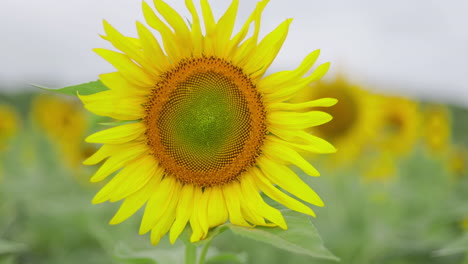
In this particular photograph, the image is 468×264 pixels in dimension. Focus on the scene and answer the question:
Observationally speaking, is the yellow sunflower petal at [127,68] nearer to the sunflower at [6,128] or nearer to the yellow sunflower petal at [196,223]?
the yellow sunflower petal at [196,223]

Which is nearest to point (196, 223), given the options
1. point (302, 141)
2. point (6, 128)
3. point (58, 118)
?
point (302, 141)

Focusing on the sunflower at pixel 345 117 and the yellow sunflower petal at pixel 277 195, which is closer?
the yellow sunflower petal at pixel 277 195

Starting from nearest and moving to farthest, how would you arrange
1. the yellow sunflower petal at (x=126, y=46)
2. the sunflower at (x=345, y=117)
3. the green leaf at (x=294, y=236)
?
the green leaf at (x=294, y=236)
the yellow sunflower petal at (x=126, y=46)
the sunflower at (x=345, y=117)

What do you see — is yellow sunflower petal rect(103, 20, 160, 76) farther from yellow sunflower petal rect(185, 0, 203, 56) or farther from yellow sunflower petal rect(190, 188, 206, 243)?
yellow sunflower petal rect(190, 188, 206, 243)

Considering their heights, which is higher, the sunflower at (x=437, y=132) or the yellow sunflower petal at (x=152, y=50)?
the yellow sunflower petal at (x=152, y=50)

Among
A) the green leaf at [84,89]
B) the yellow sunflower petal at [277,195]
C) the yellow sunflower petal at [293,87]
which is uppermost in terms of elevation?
the yellow sunflower petal at [293,87]

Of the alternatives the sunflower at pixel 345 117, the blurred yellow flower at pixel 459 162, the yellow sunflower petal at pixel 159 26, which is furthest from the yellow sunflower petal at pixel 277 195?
the blurred yellow flower at pixel 459 162

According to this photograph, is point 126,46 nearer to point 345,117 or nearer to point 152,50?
point 152,50

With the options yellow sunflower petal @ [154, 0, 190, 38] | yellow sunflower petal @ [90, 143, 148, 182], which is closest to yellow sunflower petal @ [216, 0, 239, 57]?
yellow sunflower petal @ [154, 0, 190, 38]
